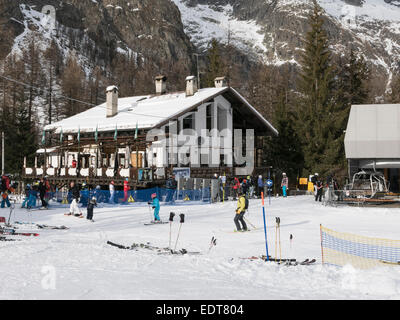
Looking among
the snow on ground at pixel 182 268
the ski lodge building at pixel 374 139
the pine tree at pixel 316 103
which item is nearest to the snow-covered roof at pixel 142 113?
the pine tree at pixel 316 103

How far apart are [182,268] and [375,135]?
68.0 feet

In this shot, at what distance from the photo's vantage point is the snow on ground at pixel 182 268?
7.43 m

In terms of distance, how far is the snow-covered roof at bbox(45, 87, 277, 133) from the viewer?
31406mm

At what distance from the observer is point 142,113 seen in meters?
34.4

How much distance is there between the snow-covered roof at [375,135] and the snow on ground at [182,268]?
10116 mm

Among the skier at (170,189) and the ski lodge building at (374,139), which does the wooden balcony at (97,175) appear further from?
the ski lodge building at (374,139)

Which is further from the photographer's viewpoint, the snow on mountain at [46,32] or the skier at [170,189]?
the snow on mountain at [46,32]

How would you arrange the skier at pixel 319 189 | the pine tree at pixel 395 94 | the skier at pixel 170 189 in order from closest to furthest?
the skier at pixel 170 189, the skier at pixel 319 189, the pine tree at pixel 395 94

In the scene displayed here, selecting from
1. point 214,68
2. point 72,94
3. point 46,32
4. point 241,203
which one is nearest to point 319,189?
point 241,203

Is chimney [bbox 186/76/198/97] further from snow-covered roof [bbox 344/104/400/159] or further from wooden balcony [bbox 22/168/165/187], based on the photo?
snow-covered roof [bbox 344/104/400/159]

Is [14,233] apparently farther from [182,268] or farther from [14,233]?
[182,268]

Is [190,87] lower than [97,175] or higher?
higher

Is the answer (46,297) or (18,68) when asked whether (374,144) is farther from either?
(18,68)
